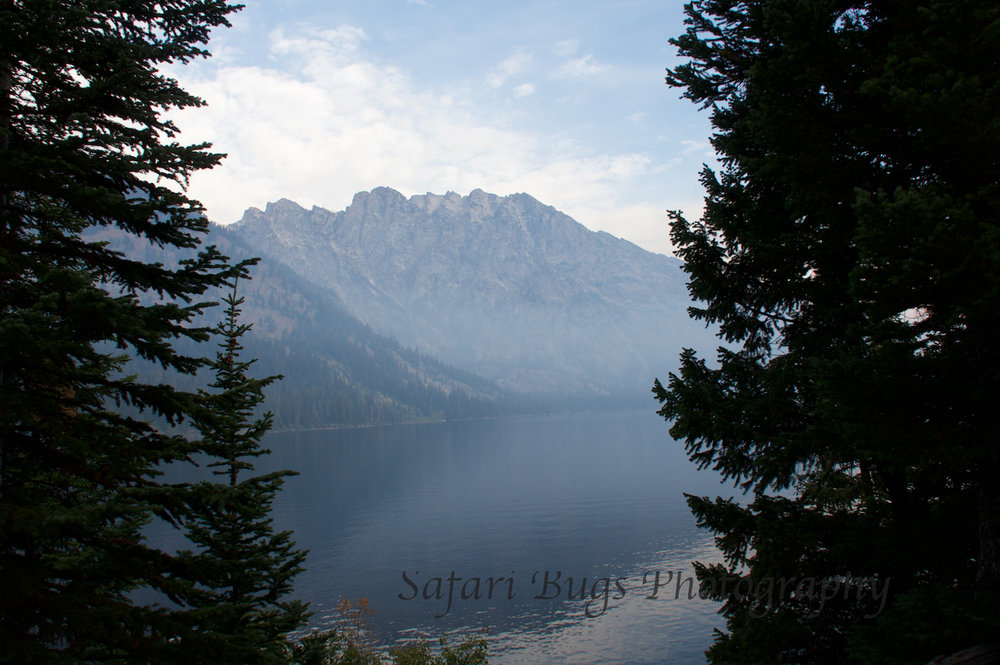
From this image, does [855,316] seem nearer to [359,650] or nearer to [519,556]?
[359,650]

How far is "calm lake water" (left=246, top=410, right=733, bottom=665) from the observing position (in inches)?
1916

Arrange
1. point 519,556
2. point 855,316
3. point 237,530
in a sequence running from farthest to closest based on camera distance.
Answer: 1. point 519,556
2. point 237,530
3. point 855,316

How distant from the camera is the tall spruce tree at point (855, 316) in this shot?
6281 mm

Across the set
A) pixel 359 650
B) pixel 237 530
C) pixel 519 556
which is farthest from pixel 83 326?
pixel 519 556

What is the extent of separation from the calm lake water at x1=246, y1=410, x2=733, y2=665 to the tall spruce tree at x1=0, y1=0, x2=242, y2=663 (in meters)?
18.7

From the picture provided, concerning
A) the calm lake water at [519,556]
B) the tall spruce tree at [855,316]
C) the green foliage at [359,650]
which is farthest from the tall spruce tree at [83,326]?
the calm lake water at [519,556]

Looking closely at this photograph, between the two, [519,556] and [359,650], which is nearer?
[359,650]

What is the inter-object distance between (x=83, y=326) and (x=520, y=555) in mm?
71294

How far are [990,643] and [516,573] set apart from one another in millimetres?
63016

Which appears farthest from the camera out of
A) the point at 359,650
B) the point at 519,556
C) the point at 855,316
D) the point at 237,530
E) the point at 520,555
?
the point at 520,555

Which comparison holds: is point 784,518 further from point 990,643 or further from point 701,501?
point 990,643

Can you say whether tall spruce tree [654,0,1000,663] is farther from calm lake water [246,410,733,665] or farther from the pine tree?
calm lake water [246,410,733,665]

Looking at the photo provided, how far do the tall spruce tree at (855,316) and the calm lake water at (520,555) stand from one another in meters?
19.4

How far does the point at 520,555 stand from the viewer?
2810 inches
